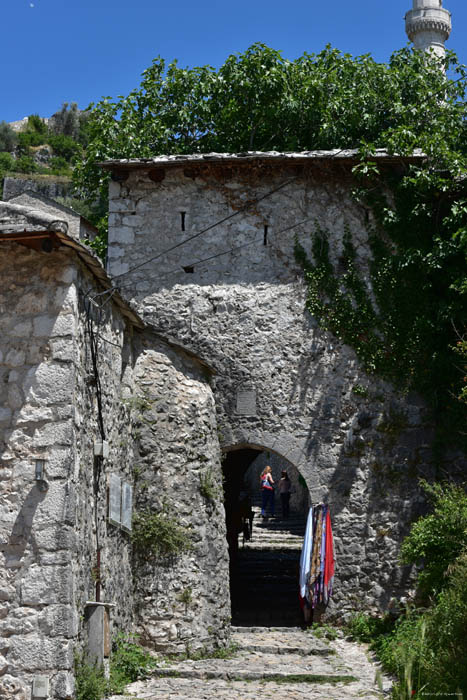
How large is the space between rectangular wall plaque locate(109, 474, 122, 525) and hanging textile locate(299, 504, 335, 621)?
2874 millimetres

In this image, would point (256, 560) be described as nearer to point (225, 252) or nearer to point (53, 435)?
point (225, 252)

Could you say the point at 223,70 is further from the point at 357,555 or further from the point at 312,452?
the point at 357,555

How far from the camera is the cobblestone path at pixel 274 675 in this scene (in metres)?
7.82

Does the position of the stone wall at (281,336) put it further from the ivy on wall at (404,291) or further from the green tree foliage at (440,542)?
the green tree foliage at (440,542)

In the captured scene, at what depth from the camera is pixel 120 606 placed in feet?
28.3

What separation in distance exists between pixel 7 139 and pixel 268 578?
177ft

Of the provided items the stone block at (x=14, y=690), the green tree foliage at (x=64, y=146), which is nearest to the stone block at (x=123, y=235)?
the stone block at (x=14, y=690)

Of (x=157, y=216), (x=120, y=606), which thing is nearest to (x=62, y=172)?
(x=157, y=216)

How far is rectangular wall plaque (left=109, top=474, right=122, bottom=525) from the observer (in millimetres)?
8383

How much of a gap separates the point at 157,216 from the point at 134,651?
20.1 feet

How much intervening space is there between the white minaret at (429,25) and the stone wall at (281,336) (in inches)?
615

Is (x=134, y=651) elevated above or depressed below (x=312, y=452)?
below

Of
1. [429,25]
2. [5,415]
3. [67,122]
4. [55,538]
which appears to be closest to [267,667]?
[55,538]

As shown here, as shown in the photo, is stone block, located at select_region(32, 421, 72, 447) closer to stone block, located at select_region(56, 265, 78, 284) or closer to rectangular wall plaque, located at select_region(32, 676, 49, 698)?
stone block, located at select_region(56, 265, 78, 284)
